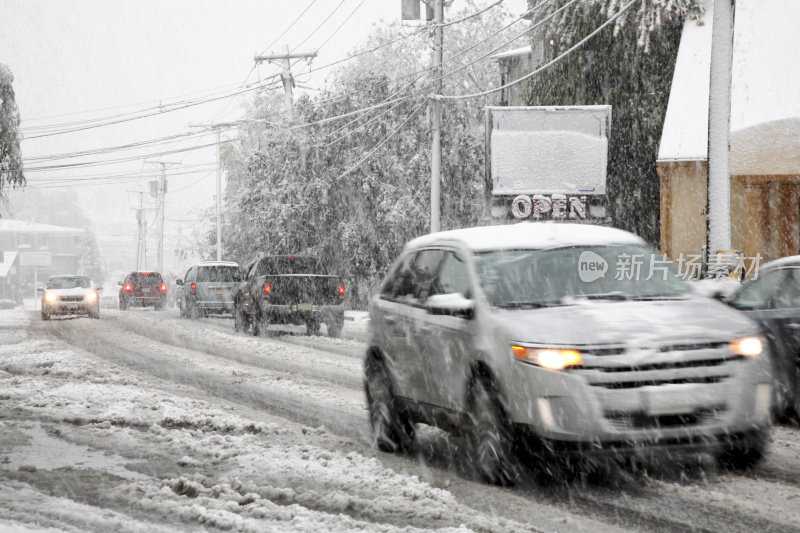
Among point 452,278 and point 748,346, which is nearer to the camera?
point 748,346

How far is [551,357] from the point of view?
19.4 ft

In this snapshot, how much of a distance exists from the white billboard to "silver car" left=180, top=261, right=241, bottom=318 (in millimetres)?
8971

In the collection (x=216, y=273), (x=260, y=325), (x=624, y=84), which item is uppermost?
(x=624, y=84)

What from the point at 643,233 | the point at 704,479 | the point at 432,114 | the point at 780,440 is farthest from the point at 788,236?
the point at 704,479

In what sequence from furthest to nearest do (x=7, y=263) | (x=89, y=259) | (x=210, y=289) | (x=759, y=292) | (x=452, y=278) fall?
(x=89, y=259) < (x=7, y=263) < (x=210, y=289) < (x=759, y=292) < (x=452, y=278)

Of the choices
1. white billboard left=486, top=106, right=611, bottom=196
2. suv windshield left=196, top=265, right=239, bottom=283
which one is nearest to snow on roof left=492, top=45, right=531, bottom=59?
white billboard left=486, top=106, right=611, bottom=196

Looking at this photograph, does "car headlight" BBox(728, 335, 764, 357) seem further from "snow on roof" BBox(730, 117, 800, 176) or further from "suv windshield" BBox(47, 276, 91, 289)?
"suv windshield" BBox(47, 276, 91, 289)

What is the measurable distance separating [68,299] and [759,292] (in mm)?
25287

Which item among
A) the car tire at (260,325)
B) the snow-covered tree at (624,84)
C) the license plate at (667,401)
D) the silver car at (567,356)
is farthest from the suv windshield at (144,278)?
the license plate at (667,401)

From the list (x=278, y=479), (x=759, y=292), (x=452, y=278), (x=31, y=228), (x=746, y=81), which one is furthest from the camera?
(x=31, y=228)

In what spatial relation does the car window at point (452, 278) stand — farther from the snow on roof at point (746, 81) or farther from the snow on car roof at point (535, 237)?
the snow on roof at point (746, 81)

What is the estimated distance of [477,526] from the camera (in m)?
5.38

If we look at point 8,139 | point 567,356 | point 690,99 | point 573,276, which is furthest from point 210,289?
point 567,356

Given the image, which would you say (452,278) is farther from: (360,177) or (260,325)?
(360,177)
